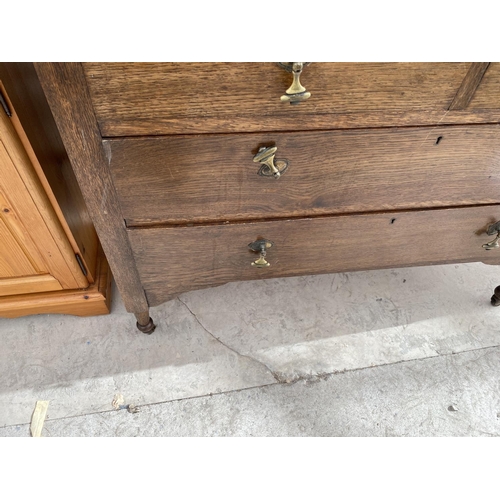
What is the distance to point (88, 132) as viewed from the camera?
21.3 inches

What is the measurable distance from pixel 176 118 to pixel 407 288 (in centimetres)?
95

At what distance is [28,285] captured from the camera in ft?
3.13

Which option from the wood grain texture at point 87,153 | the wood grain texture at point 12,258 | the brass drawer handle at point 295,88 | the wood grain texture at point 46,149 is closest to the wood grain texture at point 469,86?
the brass drawer handle at point 295,88

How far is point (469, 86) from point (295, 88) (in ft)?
0.89

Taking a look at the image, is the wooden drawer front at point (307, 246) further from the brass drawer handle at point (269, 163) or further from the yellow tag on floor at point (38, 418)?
the yellow tag on floor at point (38, 418)

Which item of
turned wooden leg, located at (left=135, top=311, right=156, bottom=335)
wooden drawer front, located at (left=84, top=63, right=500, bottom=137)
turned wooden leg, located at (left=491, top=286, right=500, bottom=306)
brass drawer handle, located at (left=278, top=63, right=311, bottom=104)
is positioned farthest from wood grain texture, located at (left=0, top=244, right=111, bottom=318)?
turned wooden leg, located at (left=491, top=286, right=500, bottom=306)

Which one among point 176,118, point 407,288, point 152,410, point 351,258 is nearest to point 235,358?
point 152,410

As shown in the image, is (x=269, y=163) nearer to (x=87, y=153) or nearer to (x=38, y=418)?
(x=87, y=153)

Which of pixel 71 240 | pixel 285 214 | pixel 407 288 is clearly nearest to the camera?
pixel 285 214

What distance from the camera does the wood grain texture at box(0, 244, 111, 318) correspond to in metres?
0.99

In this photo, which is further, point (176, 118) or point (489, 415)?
point (489, 415)

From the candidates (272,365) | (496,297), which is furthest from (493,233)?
(272,365)

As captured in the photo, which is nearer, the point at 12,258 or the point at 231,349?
the point at 12,258
